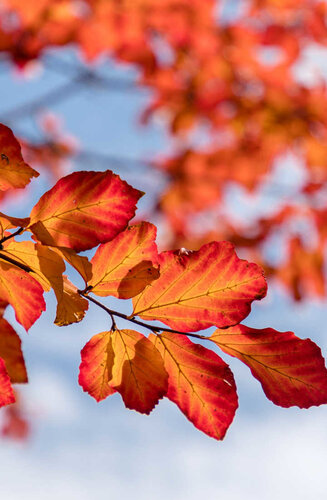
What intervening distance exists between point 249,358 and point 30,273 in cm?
25

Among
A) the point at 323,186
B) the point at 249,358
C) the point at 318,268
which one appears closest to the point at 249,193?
the point at 323,186

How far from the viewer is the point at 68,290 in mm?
511

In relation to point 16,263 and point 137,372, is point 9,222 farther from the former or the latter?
point 137,372

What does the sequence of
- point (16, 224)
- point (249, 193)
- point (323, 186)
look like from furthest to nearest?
point (249, 193), point (323, 186), point (16, 224)

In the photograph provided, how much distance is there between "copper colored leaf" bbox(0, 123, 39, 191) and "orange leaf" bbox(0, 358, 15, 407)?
17 cm

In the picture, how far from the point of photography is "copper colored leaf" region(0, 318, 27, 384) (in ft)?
1.72

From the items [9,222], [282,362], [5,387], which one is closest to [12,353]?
[5,387]

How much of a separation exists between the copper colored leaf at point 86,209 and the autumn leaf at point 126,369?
119 mm

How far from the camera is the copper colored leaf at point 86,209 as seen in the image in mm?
482

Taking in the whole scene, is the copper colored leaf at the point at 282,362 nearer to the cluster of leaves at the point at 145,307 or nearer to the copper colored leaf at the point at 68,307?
the cluster of leaves at the point at 145,307

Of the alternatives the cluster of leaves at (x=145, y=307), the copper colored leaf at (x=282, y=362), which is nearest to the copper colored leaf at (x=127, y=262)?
the cluster of leaves at (x=145, y=307)

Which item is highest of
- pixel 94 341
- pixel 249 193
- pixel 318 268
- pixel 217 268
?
pixel 249 193

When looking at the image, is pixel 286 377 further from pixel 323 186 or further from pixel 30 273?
pixel 323 186

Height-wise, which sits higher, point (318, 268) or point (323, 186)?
point (323, 186)
